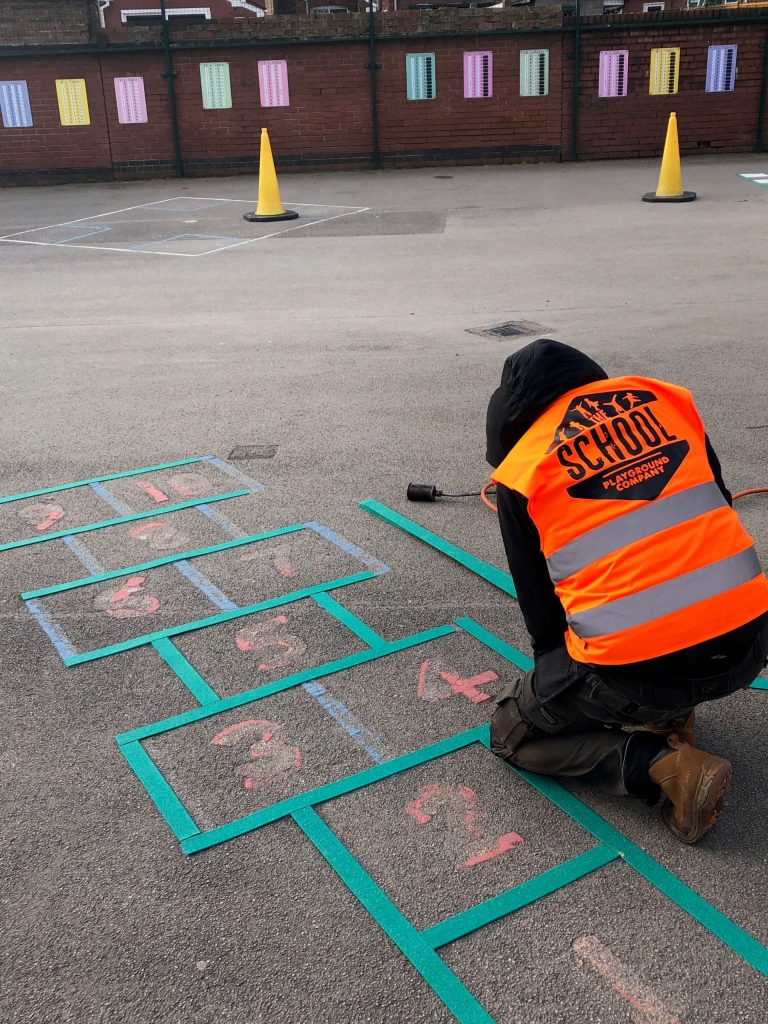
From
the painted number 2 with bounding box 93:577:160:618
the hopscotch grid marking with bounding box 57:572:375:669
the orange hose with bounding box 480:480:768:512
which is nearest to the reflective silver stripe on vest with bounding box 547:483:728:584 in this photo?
the hopscotch grid marking with bounding box 57:572:375:669

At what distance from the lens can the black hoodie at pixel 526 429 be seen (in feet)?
9.72

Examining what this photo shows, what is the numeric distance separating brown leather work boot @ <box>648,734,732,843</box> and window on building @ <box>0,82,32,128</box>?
21.0 metres

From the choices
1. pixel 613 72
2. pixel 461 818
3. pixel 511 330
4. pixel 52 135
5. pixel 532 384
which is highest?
pixel 613 72

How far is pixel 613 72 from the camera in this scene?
65.4ft

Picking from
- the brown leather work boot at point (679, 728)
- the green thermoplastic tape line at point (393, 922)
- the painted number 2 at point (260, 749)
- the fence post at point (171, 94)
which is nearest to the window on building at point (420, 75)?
the fence post at point (171, 94)

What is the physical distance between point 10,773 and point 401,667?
58.7 inches

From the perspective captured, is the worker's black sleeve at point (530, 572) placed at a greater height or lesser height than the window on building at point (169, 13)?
lesser

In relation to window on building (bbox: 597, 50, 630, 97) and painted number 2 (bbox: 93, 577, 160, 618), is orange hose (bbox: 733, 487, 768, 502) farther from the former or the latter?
window on building (bbox: 597, 50, 630, 97)

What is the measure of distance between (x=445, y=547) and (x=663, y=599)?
2.21m

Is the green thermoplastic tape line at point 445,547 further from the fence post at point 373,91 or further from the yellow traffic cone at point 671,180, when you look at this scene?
the fence post at point 373,91

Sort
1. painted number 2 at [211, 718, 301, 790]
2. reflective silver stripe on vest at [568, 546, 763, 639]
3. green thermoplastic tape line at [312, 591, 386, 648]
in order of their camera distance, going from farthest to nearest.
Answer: green thermoplastic tape line at [312, 591, 386, 648]
painted number 2 at [211, 718, 301, 790]
reflective silver stripe on vest at [568, 546, 763, 639]

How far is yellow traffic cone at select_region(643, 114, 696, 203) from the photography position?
15.0 metres

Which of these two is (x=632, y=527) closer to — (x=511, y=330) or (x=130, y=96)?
(x=511, y=330)

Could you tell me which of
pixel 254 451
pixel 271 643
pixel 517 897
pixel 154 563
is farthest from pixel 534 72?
pixel 517 897
